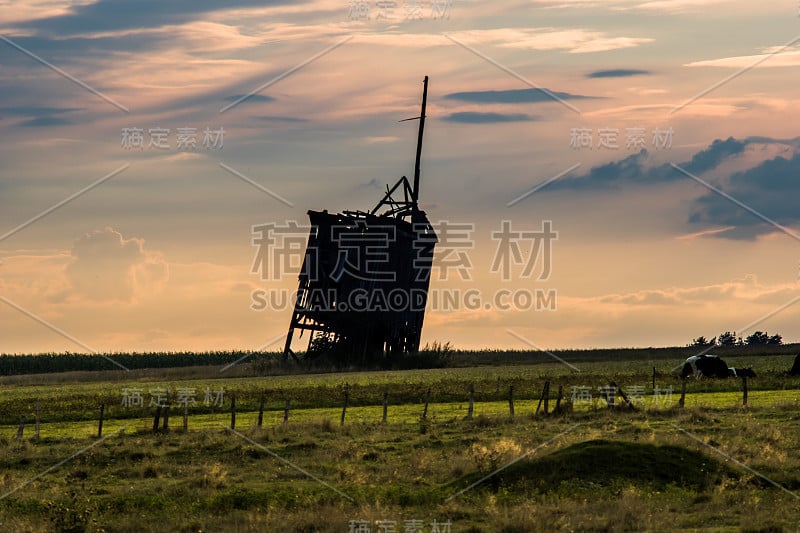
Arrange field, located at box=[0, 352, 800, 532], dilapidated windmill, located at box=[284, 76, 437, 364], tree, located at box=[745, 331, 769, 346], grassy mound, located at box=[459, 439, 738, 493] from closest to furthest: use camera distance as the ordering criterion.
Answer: field, located at box=[0, 352, 800, 532], grassy mound, located at box=[459, 439, 738, 493], dilapidated windmill, located at box=[284, 76, 437, 364], tree, located at box=[745, 331, 769, 346]

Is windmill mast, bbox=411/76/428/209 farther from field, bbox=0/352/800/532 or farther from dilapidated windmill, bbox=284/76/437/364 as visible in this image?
field, bbox=0/352/800/532

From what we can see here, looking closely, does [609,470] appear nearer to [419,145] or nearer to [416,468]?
[416,468]

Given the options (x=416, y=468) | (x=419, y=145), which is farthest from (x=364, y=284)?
(x=416, y=468)

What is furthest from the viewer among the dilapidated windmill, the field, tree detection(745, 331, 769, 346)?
tree detection(745, 331, 769, 346)

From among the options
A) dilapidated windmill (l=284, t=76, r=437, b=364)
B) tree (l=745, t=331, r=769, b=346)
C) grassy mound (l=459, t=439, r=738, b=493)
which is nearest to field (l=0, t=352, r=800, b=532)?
grassy mound (l=459, t=439, r=738, b=493)

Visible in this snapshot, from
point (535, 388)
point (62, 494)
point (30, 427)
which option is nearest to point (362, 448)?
point (62, 494)

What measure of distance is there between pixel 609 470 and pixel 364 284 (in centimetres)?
4604

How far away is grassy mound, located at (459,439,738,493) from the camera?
85.3ft

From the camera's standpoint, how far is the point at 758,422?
35.8 m

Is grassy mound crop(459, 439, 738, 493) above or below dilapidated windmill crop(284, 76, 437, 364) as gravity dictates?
below

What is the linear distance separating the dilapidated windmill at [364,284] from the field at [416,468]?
24.2 meters

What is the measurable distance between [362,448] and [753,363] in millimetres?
48963

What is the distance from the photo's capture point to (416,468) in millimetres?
28969

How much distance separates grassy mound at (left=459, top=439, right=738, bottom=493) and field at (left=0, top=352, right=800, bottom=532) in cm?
5
